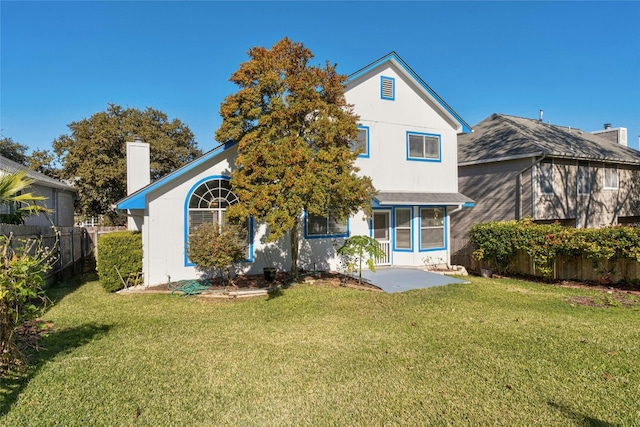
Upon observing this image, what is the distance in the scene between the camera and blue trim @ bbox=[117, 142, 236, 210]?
10.3m

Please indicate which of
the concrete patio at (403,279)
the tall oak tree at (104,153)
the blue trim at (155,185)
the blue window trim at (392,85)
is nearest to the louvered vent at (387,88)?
the blue window trim at (392,85)

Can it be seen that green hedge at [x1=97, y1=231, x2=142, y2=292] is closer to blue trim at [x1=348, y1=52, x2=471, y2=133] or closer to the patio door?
the patio door

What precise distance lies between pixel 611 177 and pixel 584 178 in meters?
2.75

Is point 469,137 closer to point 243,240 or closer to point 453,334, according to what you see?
point 243,240

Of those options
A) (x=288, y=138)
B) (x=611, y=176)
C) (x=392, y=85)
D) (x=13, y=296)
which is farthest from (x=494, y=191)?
(x=13, y=296)

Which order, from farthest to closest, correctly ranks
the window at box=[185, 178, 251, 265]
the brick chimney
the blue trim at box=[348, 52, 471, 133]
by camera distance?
the brick chimney → the blue trim at box=[348, 52, 471, 133] → the window at box=[185, 178, 251, 265]

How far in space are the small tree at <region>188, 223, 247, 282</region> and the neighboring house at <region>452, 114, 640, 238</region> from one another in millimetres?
12832

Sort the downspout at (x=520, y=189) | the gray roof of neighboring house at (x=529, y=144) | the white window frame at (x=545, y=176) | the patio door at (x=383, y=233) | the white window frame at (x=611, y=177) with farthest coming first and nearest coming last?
the white window frame at (x=611, y=177) → the gray roof of neighboring house at (x=529, y=144) → the white window frame at (x=545, y=176) → the downspout at (x=520, y=189) → the patio door at (x=383, y=233)

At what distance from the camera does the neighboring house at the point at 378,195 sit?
35.8 ft

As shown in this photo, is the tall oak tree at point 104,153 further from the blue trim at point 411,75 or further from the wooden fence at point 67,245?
the blue trim at point 411,75

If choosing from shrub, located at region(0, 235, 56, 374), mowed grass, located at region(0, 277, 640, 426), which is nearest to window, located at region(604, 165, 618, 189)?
mowed grass, located at region(0, 277, 640, 426)

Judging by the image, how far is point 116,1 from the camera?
1138 centimetres

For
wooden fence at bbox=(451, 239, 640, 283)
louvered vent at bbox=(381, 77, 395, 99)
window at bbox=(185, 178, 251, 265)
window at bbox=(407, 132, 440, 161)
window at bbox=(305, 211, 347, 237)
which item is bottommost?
wooden fence at bbox=(451, 239, 640, 283)

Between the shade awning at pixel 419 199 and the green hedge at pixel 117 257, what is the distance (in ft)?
26.1
